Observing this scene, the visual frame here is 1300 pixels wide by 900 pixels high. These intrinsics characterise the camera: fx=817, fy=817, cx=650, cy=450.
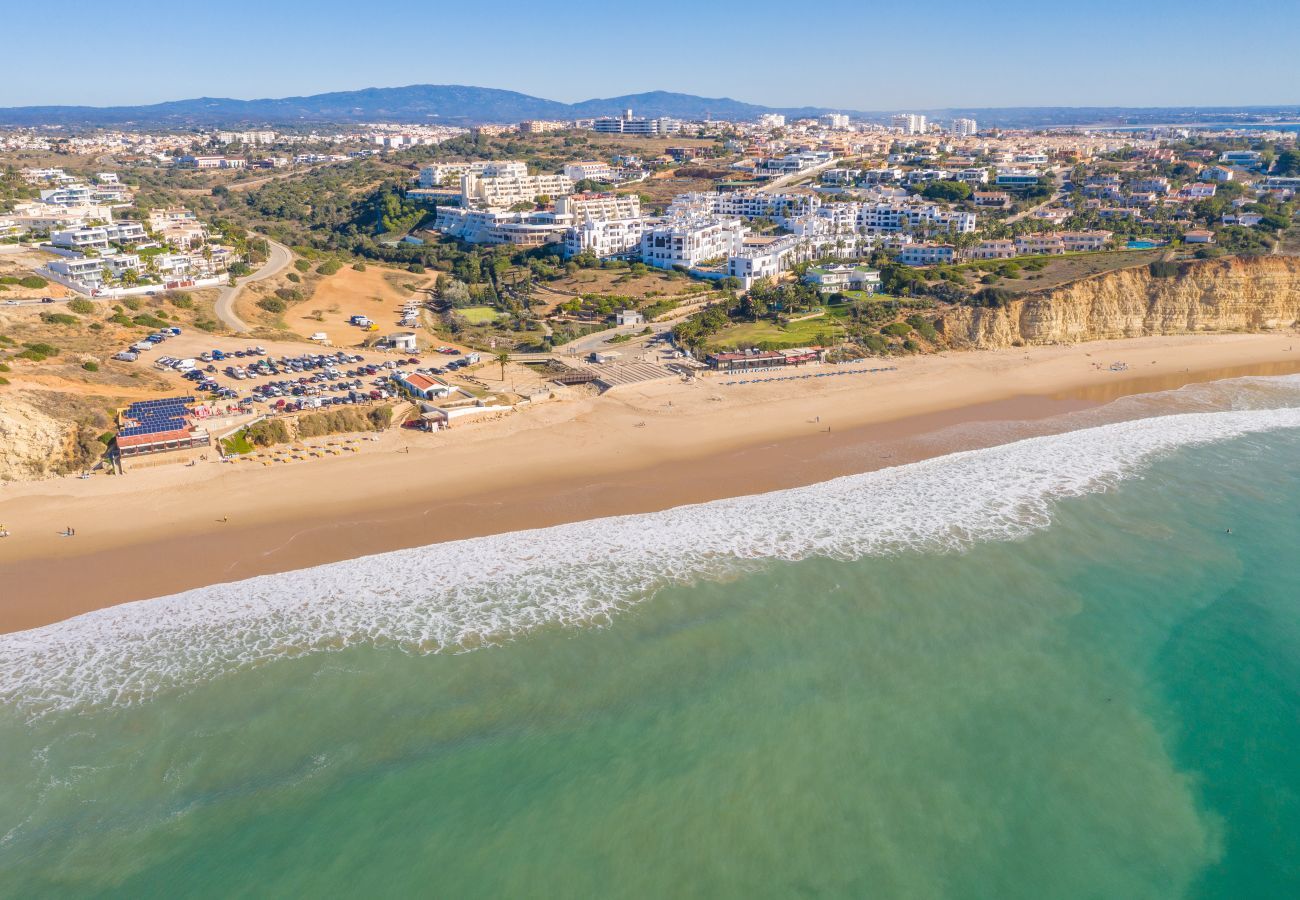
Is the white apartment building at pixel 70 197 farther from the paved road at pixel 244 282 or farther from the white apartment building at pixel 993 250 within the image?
the white apartment building at pixel 993 250

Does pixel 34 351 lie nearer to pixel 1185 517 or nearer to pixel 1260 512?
pixel 1185 517

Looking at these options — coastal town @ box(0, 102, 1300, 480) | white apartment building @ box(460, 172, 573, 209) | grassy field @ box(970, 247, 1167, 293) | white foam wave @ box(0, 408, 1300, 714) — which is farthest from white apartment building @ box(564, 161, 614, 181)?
white foam wave @ box(0, 408, 1300, 714)

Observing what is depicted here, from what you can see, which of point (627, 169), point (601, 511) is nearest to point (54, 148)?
point (627, 169)

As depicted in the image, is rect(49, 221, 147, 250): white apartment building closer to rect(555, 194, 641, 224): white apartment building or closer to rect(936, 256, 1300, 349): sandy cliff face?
rect(555, 194, 641, 224): white apartment building

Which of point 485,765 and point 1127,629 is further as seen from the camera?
point 1127,629

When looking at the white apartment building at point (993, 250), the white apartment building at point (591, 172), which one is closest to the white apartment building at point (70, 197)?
the white apartment building at point (591, 172)
